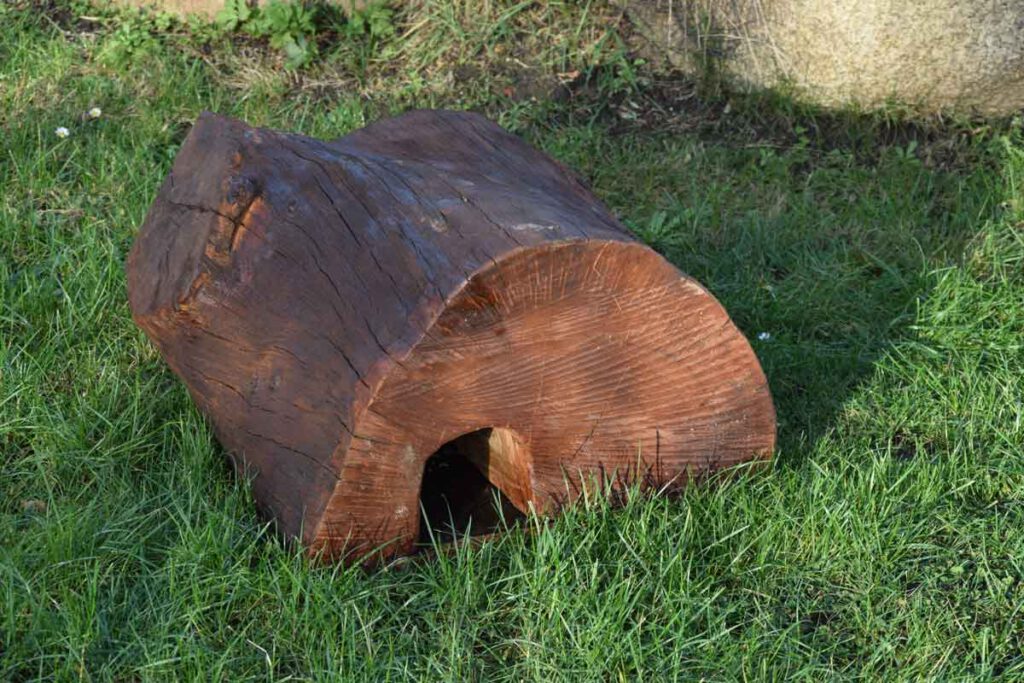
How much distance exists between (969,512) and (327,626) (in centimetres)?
175

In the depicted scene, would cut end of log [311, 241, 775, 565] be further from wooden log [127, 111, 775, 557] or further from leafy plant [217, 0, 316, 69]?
leafy plant [217, 0, 316, 69]

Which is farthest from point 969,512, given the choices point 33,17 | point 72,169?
point 33,17

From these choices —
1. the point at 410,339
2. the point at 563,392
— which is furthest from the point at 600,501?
the point at 410,339

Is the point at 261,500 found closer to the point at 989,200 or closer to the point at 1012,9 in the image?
the point at 989,200

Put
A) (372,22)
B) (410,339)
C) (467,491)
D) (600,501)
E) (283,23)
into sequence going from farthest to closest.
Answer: (372,22)
(283,23)
(467,491)
(600,501)
(410,339)

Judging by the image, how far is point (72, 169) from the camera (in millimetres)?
4941

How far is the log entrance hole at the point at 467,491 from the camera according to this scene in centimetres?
333

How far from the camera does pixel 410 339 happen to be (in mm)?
2811

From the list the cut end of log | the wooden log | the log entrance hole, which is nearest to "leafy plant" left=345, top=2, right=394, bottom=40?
the wooden log

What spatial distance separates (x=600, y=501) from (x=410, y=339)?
0.72 meters

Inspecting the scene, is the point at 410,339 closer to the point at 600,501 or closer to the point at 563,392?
the point at 563,392

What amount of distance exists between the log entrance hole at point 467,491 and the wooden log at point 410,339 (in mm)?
23

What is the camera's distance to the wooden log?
288 cm

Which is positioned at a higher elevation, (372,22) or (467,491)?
(372,22)
